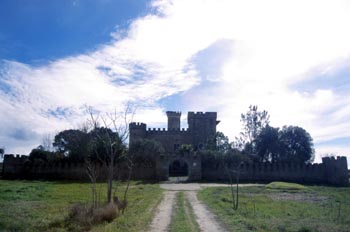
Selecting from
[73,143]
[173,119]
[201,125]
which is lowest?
[73,143]

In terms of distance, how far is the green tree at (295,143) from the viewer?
54125 millimetres

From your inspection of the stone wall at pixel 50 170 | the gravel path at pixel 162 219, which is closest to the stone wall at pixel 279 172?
the stone wall at pixel 50 170

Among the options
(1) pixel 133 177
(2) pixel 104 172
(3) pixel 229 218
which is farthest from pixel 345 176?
(3) pixel 229 218

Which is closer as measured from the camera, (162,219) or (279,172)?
(162,219)

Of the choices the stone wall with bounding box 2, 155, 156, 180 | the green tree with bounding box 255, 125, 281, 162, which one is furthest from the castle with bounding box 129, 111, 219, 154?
the stone wall with bounding box 2, 155, 156, 180

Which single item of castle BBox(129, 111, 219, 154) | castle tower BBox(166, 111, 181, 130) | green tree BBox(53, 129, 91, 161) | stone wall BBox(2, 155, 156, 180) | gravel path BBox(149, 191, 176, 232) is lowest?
gravel path BBox(149, 191, 176, 232)

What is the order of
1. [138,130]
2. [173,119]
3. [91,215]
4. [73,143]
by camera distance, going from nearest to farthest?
[91,215]
[73,143]
[138,130]
[173,119]

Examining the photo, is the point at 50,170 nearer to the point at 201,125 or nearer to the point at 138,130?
the point at 138,130

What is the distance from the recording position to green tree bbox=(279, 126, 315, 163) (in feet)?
178

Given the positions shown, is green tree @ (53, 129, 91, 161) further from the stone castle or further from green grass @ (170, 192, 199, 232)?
green grass @ (170, 192, 199, 232)

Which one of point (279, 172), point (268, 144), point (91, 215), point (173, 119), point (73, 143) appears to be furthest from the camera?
point (173, 119)

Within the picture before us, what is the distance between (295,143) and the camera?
5447cm

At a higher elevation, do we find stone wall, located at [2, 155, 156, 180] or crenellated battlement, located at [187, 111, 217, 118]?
crenellated battlement, located at [187, 111, 217, 118]

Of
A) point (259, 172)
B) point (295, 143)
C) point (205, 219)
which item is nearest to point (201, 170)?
point (259, 172)
